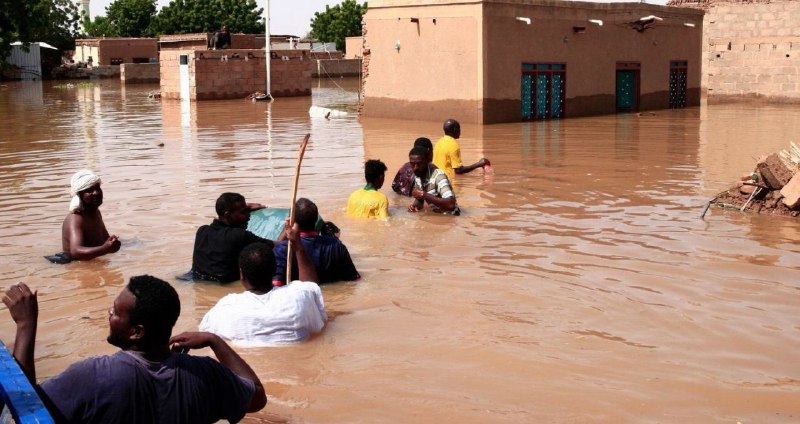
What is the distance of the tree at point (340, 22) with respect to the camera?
7038cm

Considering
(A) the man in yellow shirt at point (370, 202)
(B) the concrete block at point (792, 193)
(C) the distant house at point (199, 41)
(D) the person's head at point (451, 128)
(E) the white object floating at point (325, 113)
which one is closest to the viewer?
(A) the man in yellow shirt at point (370, 202)

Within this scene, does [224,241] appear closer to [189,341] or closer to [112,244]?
[112,244]

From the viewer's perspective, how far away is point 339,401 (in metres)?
5.24

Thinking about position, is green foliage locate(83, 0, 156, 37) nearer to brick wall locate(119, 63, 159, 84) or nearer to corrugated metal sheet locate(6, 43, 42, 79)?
corrugated metal sheet locate(6, 43, 42, 79)

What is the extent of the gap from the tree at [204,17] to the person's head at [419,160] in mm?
58640

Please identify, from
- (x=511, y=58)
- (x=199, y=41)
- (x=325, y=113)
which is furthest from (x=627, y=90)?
(x=199, y=41)

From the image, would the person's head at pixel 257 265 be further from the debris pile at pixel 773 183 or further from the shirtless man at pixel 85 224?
the debris pile at pixel 773 183

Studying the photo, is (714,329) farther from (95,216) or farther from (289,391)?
(95,216)

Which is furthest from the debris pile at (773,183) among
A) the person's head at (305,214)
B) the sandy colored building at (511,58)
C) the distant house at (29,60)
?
the distant house at (29,60)

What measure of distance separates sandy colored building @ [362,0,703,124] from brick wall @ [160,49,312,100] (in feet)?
33.0

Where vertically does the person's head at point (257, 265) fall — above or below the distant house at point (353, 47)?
below

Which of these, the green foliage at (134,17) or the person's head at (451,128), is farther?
→ the green foliage at (134,17)

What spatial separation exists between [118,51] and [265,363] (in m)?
56.1

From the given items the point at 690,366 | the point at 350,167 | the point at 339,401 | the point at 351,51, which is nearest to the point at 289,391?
the point at 339,401
